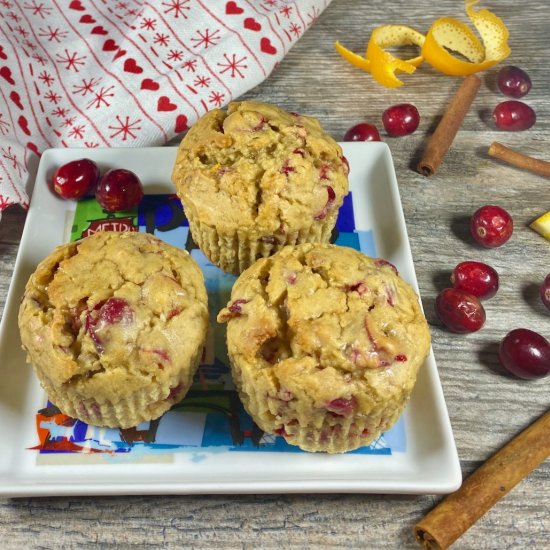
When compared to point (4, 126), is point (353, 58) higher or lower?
higher

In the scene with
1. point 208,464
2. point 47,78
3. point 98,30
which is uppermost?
point 98,30

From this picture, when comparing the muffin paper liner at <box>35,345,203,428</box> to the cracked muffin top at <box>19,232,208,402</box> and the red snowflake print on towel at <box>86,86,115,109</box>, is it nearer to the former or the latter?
the cracked muffin top at <box>19,232,208,402</box>

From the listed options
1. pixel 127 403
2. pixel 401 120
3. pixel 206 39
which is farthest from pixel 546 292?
pixel 206 39

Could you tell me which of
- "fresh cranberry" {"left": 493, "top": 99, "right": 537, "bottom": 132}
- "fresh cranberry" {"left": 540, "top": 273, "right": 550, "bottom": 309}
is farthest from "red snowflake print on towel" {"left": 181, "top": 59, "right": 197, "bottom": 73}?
"fresh cranberry" {"left": 540, "top": 273, "right": 550, "bottom": 309}

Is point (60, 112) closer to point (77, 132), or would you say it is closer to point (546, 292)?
point (77, 132)

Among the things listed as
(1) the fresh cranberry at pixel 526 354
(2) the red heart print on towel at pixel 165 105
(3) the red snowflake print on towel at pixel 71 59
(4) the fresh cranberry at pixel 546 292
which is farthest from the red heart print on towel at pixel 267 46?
(1) the fresh cranberry at pixel 526 354

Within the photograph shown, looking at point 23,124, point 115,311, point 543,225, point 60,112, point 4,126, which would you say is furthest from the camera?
point 60,112
